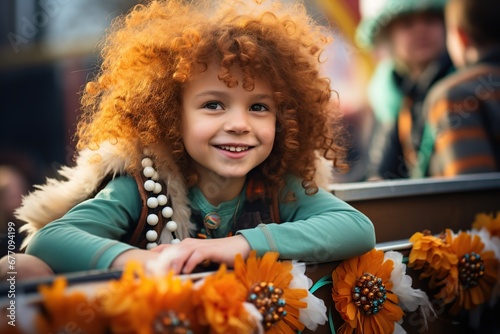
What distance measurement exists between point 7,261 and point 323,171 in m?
0.76

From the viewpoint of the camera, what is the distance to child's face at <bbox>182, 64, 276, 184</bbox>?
1.16 metres

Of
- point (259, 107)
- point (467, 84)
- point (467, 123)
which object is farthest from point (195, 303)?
point (467, 84)

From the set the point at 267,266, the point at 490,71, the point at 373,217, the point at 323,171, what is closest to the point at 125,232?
the point at 267,266

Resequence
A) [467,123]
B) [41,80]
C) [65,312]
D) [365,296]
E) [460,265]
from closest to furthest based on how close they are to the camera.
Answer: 1. [65,312]
2. [365,296]
3. [460,265]
4. [467,123]
5. [41,80]

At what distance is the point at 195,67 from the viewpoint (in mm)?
1178

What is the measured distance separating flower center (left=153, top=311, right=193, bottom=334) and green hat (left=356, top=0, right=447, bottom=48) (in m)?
2.37

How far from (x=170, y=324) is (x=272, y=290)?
21 cm

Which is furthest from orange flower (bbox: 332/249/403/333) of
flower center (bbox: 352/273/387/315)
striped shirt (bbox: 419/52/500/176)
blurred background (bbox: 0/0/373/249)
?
blurred background (bbox: 0/0/373/249)

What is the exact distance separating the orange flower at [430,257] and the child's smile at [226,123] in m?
0.38

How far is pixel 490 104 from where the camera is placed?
6.74 ft

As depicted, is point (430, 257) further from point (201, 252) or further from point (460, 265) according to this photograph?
point (201, 252)

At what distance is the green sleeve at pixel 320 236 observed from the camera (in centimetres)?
99

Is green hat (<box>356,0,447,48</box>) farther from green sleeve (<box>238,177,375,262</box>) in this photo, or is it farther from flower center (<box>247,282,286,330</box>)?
flower center (<box>247,282,286,330</box>)

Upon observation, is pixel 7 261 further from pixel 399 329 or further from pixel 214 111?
pixel 399 329
